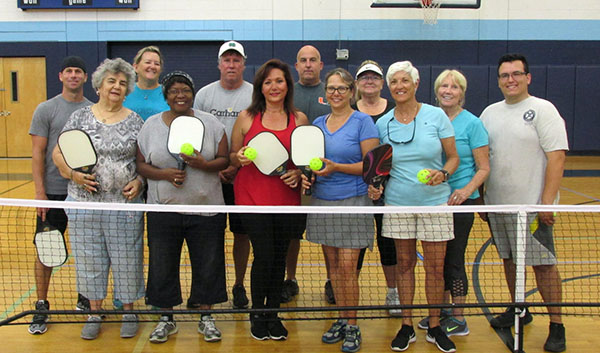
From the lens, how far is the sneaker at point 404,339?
3.68 meters

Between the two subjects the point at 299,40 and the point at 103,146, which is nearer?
the point at 103,146

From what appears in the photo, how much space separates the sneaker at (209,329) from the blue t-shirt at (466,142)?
1956 mm

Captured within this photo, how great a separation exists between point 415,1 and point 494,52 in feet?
8.27

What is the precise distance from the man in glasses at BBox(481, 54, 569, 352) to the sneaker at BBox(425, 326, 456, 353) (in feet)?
2.20

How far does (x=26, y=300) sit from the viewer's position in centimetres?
459

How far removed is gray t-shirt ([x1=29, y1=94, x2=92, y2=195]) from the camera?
4070 mm

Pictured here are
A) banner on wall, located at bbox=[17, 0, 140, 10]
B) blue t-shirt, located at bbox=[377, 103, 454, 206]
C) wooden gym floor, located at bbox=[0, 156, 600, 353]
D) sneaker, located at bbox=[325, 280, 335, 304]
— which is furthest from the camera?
banner on wall, located at bbox=[17, 0, 140, 10]

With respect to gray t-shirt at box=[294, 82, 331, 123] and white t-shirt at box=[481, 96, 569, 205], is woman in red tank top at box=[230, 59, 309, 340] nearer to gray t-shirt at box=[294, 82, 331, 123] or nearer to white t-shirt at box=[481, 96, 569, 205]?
gray t-shirt at box=[294, 82, 331, 123]

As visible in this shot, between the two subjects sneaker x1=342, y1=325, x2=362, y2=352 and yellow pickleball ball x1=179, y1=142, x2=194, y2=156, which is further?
sneaker x1=342, y1=325, x2=362, y2=352

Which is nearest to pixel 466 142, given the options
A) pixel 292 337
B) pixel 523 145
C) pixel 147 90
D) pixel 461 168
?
pixel 461 168

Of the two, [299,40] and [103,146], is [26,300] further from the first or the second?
[299,40]

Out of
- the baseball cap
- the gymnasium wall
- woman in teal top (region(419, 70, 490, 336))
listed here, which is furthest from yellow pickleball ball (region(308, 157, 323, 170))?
the gymnasium wall

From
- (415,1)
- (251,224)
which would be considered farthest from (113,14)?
(251,224)

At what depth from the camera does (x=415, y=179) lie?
354 centimetres
